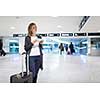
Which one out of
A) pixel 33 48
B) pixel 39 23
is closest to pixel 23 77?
pixel 33 48

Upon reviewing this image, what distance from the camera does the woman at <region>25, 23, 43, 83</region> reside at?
15.5 ft

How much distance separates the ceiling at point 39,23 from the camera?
4.61m

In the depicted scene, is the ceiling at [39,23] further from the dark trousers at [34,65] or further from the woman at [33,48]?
the dark trousers at [34,65]

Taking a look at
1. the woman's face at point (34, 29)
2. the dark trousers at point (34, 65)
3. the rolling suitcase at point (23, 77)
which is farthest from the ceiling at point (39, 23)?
the rolling suitcase at point (23, 77)

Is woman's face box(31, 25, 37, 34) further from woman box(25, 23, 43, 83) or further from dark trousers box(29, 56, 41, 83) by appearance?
dark trousers box(29, 56, 41, 83)

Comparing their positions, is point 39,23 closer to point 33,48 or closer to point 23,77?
point 33,48

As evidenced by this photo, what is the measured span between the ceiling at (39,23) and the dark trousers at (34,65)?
0.62 metres

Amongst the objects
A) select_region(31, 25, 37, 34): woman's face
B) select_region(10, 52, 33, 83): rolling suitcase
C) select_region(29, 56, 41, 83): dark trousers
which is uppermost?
select_region(31, 25, 37, 34): woman's face

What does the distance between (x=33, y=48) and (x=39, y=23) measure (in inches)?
A: 22.6

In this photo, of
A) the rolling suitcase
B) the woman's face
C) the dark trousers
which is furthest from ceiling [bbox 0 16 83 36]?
the rolling suitcase
